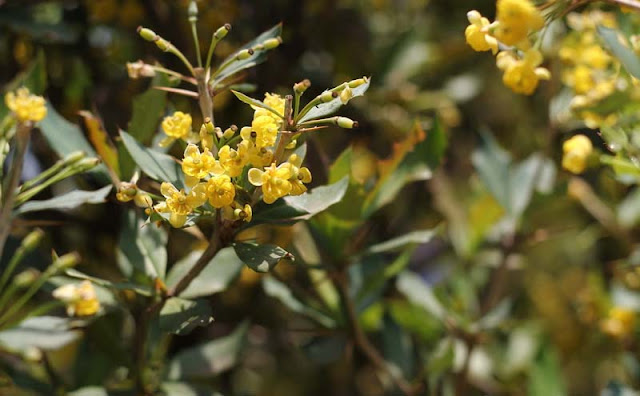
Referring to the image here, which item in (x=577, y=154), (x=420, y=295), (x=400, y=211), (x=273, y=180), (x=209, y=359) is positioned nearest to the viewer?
(x=273, y=180)

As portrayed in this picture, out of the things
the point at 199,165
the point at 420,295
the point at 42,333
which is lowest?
the point at 420,295

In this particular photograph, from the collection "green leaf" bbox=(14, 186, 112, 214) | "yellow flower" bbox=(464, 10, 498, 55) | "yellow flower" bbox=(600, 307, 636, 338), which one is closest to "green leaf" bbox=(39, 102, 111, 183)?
"green leaf" bbox=(14, 186, 112, 214)

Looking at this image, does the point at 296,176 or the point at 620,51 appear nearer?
the point at 296,176

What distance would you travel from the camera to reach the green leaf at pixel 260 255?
0.80 m

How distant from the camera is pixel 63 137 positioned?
41.9 inches

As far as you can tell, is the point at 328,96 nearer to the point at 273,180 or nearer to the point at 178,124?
the point at 273,180

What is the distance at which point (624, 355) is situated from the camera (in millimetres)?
1487

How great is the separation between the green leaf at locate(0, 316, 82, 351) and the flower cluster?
35 centimetres

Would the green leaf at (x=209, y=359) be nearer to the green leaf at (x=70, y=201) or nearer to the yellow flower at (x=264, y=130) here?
the green leaf at (x=70, y=201)

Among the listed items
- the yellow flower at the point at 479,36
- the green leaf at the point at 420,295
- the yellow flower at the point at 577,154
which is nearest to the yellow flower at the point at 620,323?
the green leaf at the point at 420,295

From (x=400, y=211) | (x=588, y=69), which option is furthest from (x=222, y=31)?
(x=400, y=211)

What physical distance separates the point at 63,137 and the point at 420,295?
2.31 feet

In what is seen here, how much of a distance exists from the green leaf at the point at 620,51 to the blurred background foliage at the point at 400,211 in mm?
311

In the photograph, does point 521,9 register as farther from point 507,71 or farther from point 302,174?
point 302,174
